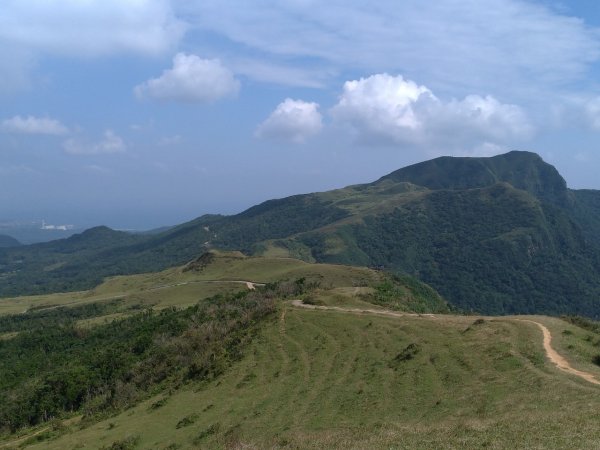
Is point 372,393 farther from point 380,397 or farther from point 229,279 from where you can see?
point 229,279

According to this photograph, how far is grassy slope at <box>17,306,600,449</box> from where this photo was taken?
26547mm

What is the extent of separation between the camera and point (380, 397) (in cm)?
3778

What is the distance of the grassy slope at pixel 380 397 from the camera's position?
87.1ft

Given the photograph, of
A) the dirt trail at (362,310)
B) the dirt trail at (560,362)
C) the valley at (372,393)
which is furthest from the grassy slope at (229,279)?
the dirt trail at (560,362)

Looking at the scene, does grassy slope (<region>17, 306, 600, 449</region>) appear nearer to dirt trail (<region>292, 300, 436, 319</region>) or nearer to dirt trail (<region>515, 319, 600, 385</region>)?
dirt trail (<region>515, 319, 600, 385</region>)

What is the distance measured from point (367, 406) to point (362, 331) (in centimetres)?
2155

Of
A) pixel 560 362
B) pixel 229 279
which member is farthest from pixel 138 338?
pixel 560 362

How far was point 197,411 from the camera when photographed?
45938mm

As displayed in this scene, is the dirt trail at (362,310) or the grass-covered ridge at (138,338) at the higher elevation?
the dirt trail at (362,310)

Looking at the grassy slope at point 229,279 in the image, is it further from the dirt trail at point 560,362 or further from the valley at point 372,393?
the dirt trail at point 560,362

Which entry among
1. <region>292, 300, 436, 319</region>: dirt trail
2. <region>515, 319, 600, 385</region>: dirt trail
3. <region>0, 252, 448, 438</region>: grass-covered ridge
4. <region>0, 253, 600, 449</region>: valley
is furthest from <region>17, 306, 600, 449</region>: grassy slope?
<region>0, 252, 448, 438</region>: grass-covered ridge

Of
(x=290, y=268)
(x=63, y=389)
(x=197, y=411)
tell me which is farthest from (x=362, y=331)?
(x=290, y=268)

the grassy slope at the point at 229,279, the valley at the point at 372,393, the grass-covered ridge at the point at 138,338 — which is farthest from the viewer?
the grassy slope at the point at 229,279

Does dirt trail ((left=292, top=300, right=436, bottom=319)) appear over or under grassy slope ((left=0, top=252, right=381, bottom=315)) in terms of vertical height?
over
